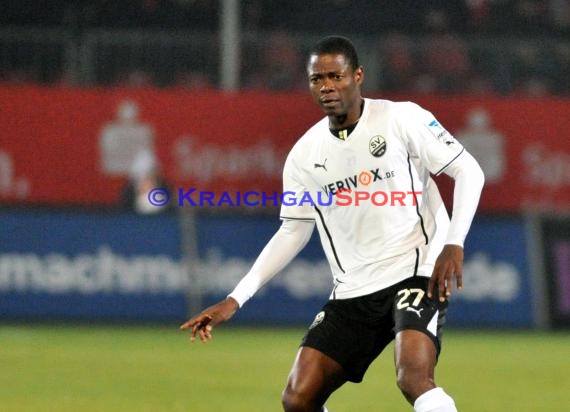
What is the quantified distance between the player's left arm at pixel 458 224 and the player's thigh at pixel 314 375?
64 cm

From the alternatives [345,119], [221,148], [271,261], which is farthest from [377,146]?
[221,148]

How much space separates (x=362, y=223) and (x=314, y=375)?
79cm

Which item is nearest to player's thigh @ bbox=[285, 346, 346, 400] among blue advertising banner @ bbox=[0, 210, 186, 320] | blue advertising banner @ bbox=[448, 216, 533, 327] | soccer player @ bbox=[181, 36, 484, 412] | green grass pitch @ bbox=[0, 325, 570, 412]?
soccer player @ bbox=[181, 36, 484, 412]

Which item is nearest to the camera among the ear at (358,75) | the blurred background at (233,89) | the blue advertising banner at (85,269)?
the ear at (358,75)

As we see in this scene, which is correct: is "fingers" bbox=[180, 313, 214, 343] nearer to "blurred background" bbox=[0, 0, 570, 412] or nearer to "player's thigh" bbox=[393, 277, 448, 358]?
"player's thigh" bbox=[393, 277, 448, 358]

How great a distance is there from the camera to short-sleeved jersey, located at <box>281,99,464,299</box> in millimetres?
6512

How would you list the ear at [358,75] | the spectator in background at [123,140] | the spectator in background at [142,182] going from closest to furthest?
the ear at [358,75] < the spectator in background at [142,182] < the spectator in background at [123,140]

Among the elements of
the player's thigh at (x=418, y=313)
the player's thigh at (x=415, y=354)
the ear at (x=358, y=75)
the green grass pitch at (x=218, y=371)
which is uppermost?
the ear at (x=358, y=75)

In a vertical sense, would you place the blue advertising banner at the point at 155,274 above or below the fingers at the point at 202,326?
below

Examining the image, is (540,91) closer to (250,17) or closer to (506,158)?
(506,158)

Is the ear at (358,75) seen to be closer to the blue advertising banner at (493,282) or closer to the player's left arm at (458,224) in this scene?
the player's left arm at (458,224)

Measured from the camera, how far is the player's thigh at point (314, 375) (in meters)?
6.27

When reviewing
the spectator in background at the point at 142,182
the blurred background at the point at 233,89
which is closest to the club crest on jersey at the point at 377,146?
the blurred background at the point at 233,89

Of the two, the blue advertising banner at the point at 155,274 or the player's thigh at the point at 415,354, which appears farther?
the blue advertising banner at the point at 155,274
